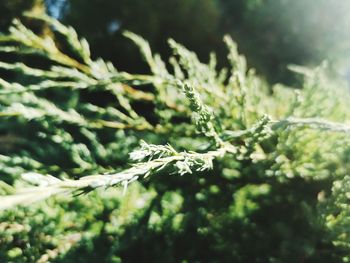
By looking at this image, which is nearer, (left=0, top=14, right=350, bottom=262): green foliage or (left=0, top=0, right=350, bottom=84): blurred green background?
(left=0, top=14, right=350, bottom=262): green foliage

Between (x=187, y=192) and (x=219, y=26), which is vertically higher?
(x=219, y=26)

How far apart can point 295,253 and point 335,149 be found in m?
0.67

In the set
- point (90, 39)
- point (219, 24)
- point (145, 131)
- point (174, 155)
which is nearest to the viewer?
point (174, 155)

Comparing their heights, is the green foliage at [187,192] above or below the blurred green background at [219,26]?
below

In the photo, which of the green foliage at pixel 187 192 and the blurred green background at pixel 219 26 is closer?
the green foliage at pixel 187 192

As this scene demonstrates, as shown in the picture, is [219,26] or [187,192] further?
[219,26]

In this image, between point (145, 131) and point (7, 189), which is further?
point (145, 131)

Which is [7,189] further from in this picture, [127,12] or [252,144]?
[127,12]

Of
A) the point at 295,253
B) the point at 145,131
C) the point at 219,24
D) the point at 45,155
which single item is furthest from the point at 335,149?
the point at 219,24

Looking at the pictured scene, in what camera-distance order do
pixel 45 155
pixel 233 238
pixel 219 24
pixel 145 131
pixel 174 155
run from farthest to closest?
pixel 219 24 → pixel 45 155 → pixel 145 131 → pixel 233 238 → pixel 174 155

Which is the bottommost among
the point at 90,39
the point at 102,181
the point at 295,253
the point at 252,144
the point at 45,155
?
the point at 102,181

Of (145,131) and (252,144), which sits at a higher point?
(145,131)

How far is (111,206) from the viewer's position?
256cm

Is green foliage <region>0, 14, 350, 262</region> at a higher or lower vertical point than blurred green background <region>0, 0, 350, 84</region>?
lower
